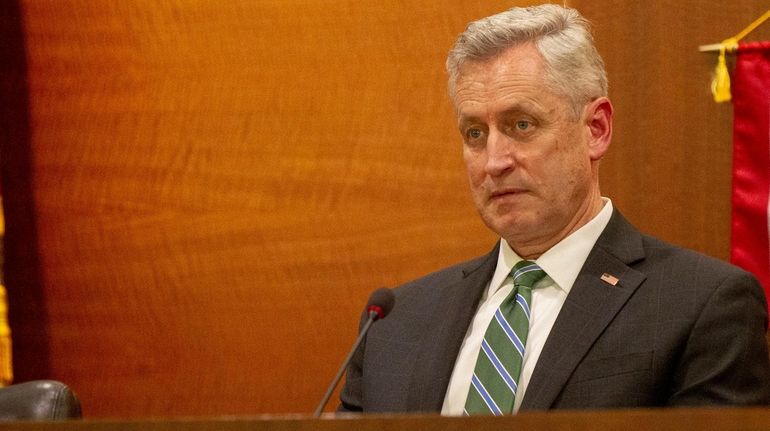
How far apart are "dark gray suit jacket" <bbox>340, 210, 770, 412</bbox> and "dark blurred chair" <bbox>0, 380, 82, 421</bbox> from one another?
2.16 ft

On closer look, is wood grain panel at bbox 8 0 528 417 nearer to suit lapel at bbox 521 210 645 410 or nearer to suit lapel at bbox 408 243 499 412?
suit lapel at bbox 408 243 499 412

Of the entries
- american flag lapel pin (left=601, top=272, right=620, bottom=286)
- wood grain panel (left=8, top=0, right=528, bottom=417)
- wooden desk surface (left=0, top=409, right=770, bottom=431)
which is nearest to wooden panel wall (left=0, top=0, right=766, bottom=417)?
wood grain panel (left=8, top=0, right=528, bottom=417)

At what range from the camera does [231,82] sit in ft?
10.9

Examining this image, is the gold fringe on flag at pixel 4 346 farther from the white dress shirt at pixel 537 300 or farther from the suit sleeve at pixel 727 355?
the suit sleeve at pixel 727 355

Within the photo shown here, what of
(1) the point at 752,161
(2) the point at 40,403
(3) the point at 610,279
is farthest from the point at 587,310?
(2) the point at 40,403

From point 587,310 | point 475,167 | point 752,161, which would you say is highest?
point 475,167

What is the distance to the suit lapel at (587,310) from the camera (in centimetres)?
225

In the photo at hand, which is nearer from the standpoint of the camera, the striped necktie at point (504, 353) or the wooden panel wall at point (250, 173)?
the striped necktie at point (504, 353)

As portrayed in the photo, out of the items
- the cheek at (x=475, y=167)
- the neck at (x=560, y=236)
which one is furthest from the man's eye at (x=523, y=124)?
the neck at (x=560, y=236)

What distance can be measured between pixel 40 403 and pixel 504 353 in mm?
902

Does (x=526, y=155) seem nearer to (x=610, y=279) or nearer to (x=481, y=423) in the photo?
(x=610, y=279)

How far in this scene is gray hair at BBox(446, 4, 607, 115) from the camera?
2477mm

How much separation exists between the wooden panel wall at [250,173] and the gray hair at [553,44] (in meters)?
0.58

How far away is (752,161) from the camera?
301cm
